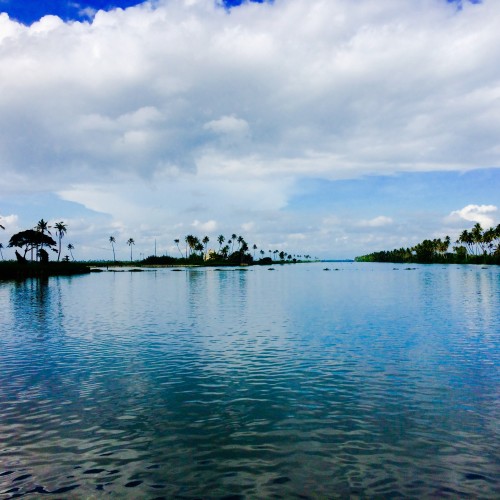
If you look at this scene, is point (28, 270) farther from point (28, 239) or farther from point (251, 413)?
point (251, 413)

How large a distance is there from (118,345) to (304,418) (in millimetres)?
20146

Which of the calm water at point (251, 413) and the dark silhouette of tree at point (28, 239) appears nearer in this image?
the calm water at point (251, 413)

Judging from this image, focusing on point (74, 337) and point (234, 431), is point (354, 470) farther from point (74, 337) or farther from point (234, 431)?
point (74, 337)

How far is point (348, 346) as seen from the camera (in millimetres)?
31062

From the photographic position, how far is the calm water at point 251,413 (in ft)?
39.0

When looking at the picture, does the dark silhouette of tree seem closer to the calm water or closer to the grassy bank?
the grassy bank

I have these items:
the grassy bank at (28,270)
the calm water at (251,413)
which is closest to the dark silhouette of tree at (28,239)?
the grassy bank at (28,270)

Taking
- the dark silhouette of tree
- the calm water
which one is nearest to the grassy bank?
the dark silhouette of tree

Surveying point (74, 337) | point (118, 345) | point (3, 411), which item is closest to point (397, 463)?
point (3, 411)

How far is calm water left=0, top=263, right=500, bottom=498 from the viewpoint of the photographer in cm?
1188

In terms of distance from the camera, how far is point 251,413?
17328 mm

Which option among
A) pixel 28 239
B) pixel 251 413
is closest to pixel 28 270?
pixel 28 239

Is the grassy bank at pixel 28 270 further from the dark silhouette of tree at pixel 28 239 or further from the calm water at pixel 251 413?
the calm water at pixel 251 413

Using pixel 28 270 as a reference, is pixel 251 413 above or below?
below
